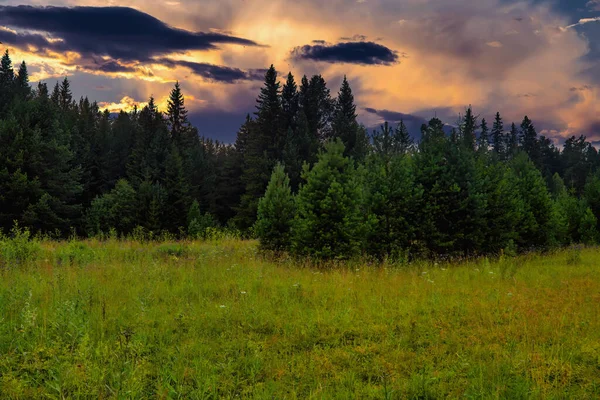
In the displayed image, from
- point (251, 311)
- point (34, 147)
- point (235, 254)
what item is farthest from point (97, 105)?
point (251, 311)

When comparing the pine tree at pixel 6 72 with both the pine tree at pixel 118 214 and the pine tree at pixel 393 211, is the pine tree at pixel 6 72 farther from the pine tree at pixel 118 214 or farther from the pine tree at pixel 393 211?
the pine tree at pixel 393 211

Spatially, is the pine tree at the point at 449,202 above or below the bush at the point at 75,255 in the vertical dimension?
above

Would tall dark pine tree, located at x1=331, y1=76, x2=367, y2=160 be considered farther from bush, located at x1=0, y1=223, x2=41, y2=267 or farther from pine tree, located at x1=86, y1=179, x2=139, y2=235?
bush, located at x1=0, y1=223, x2=41, y2=267

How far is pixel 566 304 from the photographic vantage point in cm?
810

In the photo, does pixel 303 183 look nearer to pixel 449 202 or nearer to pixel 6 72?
pixel 449 202

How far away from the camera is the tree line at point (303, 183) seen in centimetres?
1560

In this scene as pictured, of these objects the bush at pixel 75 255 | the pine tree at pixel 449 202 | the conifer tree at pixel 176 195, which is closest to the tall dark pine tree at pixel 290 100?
the conifer tree at pixel 176 195

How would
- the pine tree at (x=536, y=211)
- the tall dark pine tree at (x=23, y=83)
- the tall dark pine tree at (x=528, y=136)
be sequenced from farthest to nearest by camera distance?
the tall dark pine tree at (x=528, y=136)
the tall dark pine tree at (x=23, y=83)
the pine tree at (x=536, y=211)

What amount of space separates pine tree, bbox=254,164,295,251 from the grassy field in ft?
18.7

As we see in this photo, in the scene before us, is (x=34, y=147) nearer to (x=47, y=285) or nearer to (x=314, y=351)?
(x=47, y=285)

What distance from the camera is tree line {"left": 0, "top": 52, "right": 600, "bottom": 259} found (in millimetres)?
15602

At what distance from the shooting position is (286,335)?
6133mm

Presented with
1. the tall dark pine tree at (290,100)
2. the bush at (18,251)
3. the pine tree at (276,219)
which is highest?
the tall dark pine tree at (290,100)

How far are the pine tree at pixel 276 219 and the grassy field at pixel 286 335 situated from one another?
5689 millimetres
